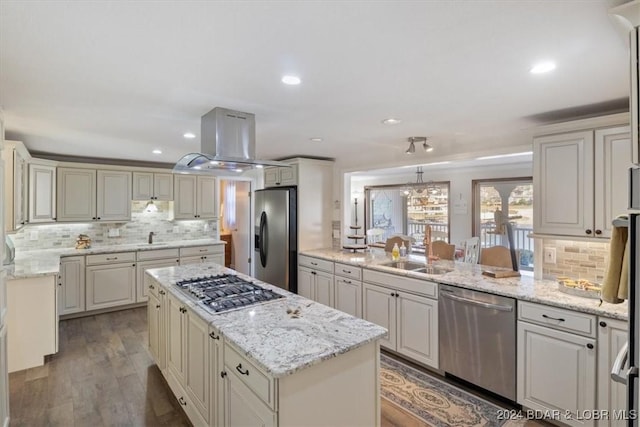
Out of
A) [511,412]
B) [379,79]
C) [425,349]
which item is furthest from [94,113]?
[511,412]

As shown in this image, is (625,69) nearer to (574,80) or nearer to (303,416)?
(574,80)

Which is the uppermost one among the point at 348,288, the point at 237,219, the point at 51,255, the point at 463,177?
the point at 463,177

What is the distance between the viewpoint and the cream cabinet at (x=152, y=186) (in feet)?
16.7

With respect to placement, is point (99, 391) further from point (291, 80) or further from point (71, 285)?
point (291, 80)

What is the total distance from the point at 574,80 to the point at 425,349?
7.67ft

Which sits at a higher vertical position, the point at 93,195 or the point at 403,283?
the point at 93,195

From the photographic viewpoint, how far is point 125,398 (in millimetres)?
2557

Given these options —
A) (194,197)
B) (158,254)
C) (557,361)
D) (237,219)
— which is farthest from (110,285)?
(557,361)

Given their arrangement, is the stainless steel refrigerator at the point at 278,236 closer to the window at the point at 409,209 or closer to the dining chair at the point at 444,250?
the dining chair at the point at 444,250

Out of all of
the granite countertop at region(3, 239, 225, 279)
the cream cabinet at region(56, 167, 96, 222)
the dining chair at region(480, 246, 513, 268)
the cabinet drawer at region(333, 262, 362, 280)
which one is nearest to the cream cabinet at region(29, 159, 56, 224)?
the cream cabinet at region(56, 167, 96, 222)

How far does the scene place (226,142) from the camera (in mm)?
2482

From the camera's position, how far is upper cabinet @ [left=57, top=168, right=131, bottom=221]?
454 cm

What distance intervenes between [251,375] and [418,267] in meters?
2.58

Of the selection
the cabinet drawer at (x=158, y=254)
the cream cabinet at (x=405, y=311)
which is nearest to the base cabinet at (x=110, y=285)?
the cabinet drawer at (x=158, y=254)
